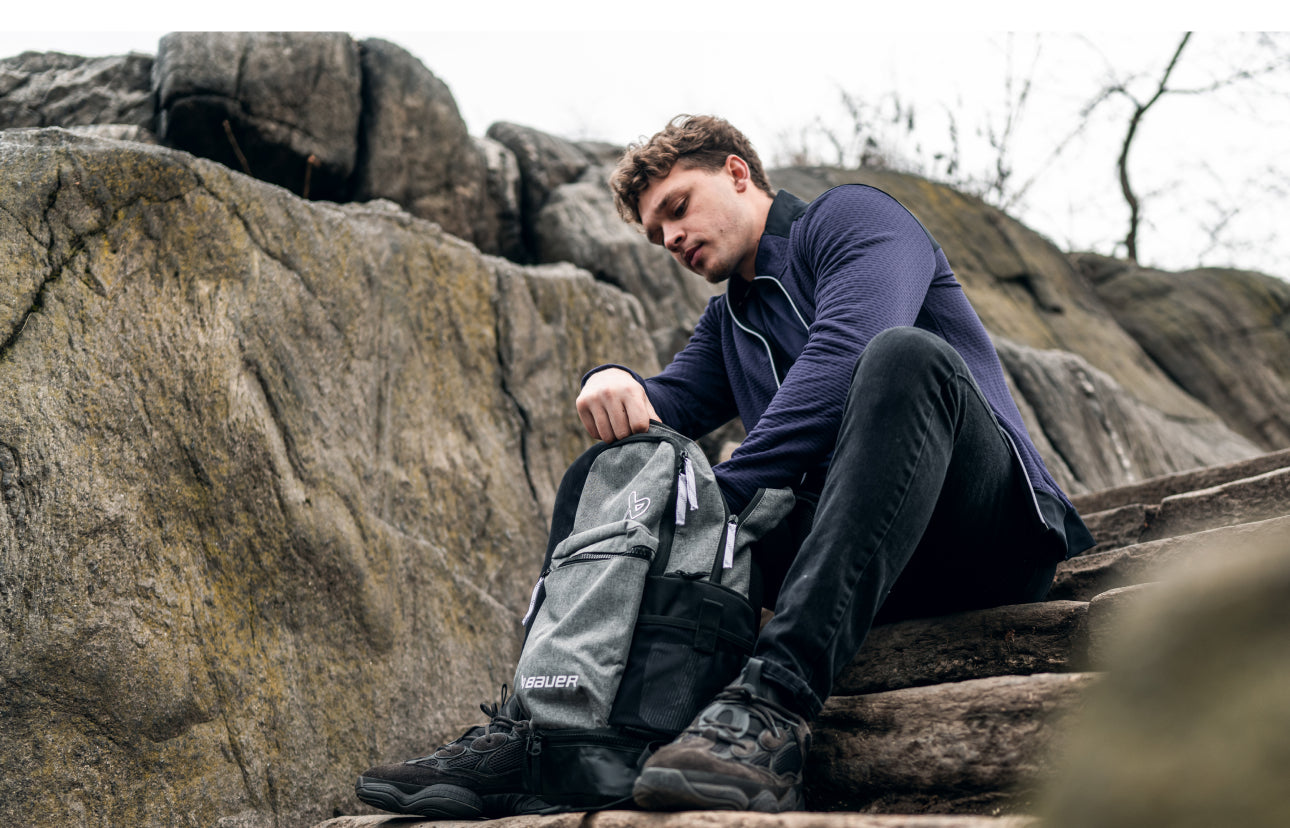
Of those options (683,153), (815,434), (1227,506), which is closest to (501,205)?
(683,153)

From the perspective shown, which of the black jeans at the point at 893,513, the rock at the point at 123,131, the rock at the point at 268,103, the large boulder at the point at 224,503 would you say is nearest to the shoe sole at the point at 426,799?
the black jeans at the point at 893,513

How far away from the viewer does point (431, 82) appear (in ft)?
16.4

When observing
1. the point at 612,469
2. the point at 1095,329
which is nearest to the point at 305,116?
the point at 612,469

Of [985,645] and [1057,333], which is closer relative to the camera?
[985,645]

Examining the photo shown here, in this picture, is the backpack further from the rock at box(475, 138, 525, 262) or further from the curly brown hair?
the rock at box(475, 138, 525, 262)

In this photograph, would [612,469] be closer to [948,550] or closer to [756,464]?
[756,464]

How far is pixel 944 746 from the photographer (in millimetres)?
1459

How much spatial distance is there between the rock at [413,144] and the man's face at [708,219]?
286 centimetres

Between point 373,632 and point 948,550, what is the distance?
156 centimetres

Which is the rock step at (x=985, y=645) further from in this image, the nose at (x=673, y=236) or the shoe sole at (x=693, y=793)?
the nose at (x=673, y=236)

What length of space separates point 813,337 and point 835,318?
0.06m

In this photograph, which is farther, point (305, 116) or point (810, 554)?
point (305, 116)

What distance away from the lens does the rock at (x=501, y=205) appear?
5.38 metres

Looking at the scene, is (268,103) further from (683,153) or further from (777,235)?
(777,235)
